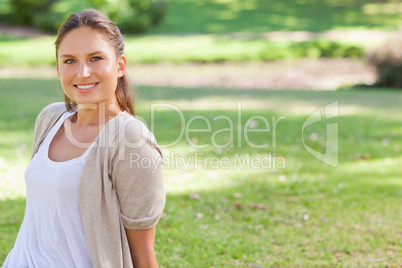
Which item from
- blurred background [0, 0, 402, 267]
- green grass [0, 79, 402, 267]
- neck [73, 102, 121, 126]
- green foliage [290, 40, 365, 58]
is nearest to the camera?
neck [73, 102, 121, 126]

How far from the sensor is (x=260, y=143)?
6516 millimetres

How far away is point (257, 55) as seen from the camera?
647 inches

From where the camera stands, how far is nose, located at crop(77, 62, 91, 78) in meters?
2.07

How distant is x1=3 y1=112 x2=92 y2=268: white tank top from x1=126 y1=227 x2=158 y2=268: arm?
0.58 feet

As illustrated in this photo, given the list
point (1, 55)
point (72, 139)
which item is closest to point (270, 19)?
point (1, 55)

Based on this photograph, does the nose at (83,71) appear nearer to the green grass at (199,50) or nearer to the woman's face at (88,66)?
the woman's face at (88,66)

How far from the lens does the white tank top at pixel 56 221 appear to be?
78.8 inches

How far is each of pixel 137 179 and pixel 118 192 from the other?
101 mm

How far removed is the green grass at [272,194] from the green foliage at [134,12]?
11.1m

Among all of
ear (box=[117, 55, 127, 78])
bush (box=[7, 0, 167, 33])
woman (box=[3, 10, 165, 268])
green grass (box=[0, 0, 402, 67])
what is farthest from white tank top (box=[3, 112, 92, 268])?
bush (box=[7, 0, 167, 33])

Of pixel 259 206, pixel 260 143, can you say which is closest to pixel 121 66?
pixel 259 206

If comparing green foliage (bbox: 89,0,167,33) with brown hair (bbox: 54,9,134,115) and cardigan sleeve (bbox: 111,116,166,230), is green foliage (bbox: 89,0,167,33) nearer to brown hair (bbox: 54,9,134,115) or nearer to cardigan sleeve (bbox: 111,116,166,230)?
brown hair (bbox: 54,9,134,115)

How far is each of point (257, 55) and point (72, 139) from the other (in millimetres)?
14638

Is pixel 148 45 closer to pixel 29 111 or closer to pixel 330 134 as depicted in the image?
pixel 29 111
